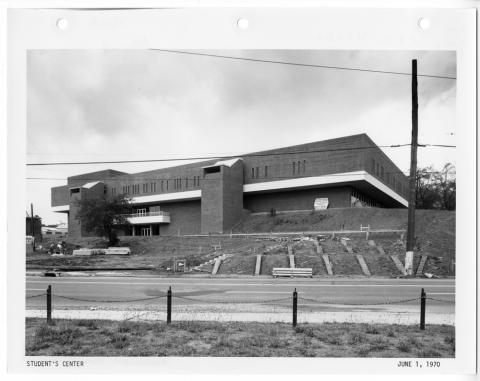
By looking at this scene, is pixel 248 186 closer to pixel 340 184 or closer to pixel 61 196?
pixel 340 184

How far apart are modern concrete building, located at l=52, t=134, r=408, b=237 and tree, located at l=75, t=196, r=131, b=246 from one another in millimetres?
2181

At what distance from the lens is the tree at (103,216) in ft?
108

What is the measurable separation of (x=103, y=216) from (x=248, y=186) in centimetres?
1515

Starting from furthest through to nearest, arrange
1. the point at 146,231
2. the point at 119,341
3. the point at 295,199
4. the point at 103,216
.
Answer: the point at 146,231 < the point at 295,199 < the point at 103,216 < the point at 119,341

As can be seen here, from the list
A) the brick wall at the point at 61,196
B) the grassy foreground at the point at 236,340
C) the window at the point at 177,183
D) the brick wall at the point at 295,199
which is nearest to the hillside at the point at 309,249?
the grassy foreground at the point at 236,340

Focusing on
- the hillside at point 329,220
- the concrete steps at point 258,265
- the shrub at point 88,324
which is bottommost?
the concrete steps at point 258,265

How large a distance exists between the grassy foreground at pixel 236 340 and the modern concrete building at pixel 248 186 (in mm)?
27281

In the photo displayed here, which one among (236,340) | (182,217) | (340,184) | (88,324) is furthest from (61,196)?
(236,340)

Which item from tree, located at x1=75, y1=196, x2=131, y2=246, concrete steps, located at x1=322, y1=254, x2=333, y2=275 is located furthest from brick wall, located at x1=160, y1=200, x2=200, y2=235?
concrete steps, located at x1=322, y1=254, x2=333, y2=275

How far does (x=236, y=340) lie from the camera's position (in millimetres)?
6547

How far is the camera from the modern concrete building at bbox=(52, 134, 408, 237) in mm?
34531

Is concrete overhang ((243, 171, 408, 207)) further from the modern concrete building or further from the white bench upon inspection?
the white bench

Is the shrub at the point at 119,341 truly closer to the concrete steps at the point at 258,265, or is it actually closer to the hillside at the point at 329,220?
the concrete steps at the point at 258,265
